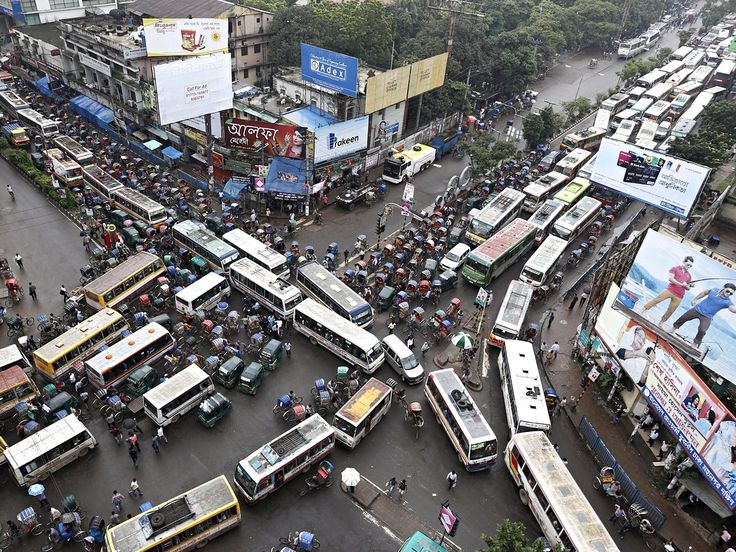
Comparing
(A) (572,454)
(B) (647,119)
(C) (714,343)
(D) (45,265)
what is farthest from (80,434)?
(B) (647,119)

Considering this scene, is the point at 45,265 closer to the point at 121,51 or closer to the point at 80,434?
the point at 80,434

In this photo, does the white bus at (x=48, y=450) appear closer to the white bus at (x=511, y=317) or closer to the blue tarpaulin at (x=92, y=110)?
the white bus at (x=511, y=317)

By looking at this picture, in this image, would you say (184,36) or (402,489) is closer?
(402,489)

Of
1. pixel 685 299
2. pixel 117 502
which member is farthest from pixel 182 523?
pixel 685 299

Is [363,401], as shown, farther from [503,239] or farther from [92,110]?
[92,110]

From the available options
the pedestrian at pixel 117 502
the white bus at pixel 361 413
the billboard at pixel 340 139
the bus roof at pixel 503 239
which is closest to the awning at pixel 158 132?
the billboard at pixel 340 139

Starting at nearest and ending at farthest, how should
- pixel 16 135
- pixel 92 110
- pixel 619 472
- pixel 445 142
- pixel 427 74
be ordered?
pixel 619 472, pixel 16 135, pixel 427 74, pixel 445 142, pixel 92 110

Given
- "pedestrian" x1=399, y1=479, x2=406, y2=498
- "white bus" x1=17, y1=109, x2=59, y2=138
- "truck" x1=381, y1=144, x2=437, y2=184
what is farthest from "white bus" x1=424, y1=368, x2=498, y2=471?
"white bus" x1=17, y1=109, x2=59, y2=138
